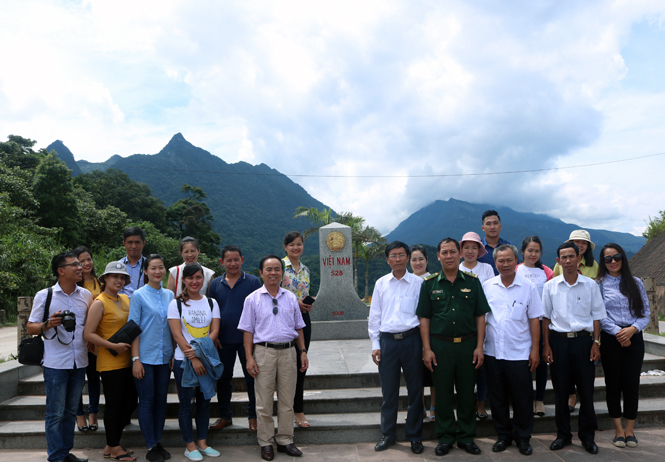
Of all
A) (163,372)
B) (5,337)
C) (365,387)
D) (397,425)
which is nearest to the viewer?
(163,372)

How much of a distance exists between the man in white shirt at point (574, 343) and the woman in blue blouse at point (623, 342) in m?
0.22

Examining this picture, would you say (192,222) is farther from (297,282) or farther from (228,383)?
(228,383)

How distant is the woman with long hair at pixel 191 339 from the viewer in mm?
3428

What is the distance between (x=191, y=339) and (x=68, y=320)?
908 mm

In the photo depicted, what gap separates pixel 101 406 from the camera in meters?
4.10

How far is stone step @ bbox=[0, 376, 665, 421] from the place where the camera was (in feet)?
13.6

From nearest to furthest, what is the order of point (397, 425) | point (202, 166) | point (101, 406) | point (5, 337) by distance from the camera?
point (397, 425), point (101, 406), point (5, 337), point (202, 166)

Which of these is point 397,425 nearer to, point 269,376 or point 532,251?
→ point 269,376

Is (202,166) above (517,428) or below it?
above

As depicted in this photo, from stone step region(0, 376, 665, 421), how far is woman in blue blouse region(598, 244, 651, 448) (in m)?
0.72

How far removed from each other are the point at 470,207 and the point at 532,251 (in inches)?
5952

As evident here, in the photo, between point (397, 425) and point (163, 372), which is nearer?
point (163, 372)

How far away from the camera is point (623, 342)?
11.6ft

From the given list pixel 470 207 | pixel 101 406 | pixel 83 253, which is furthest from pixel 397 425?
pixel 470 207
